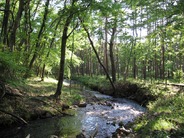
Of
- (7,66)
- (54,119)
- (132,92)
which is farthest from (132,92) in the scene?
(7,66)

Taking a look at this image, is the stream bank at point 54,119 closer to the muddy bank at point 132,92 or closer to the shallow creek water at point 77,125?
the shallow creek water at point 77,125

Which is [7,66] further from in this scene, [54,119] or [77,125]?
[77,125]

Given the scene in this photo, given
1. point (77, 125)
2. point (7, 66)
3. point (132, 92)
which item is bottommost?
point (77, 125)

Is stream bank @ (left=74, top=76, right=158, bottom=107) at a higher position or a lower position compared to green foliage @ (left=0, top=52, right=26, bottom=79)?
lower

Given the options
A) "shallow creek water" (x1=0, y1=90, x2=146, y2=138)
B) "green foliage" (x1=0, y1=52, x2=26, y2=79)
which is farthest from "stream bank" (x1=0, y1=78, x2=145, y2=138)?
"green foliage" (x1=0, y1=52, x2=26, y2=79)

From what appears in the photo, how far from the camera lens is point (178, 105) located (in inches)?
379

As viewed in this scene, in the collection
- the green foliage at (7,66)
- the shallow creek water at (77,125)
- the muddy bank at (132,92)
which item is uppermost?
the green foliage at (7,66)

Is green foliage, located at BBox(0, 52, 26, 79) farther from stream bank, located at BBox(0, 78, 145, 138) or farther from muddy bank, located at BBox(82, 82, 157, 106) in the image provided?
muddy bank, located at BBox(82, 82, 157, 106)

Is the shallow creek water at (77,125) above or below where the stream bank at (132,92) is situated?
below

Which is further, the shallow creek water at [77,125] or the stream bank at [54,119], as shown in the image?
the stream bank at [54,119]

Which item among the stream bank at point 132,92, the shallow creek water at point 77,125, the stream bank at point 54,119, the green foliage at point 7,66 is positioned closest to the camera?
the green foliage at point 7,66

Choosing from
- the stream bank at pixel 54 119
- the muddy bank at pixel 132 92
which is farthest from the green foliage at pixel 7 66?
the muddy bank at pixel 132 92

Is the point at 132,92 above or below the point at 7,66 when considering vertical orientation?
below

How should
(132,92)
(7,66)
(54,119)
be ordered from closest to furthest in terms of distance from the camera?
(7,66) → (54,119) → (132,92)
